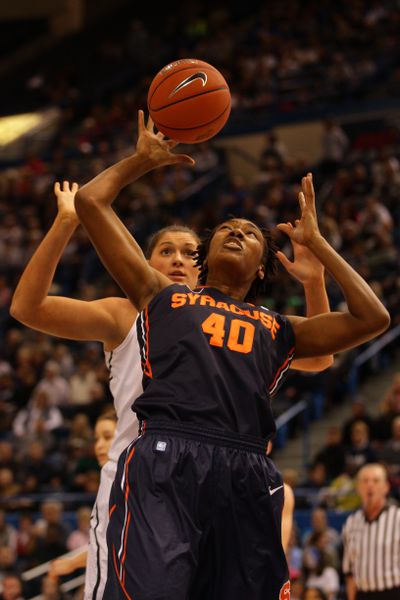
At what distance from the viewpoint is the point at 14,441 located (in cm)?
1505

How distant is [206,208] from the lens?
682 inches

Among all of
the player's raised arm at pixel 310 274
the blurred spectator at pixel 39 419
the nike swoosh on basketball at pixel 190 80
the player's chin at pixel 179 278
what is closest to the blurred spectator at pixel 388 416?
the blurred spectator at pixel 39 419

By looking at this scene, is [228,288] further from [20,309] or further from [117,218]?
[20,309]

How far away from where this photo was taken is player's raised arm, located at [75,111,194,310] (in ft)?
12.4

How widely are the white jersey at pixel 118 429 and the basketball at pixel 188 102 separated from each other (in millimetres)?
797

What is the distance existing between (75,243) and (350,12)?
781cm

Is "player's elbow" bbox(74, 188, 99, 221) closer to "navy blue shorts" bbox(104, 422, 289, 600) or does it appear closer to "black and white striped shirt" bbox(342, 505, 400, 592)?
"navy blue shorts" bbox(104, 422, 289, 600)

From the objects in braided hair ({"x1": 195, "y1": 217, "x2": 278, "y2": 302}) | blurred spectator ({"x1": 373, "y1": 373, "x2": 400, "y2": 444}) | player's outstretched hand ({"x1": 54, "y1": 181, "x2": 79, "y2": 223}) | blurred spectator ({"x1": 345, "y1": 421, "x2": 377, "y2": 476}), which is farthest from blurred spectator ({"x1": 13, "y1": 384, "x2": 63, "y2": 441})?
braided hair ({"x1": 195, "y1": 217, "x2": 278, "y2": 302})

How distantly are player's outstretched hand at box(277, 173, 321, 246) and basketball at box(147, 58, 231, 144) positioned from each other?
462 mm

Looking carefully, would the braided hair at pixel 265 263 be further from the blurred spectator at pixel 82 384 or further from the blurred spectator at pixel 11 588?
the blurred spectator at pixel 82 384

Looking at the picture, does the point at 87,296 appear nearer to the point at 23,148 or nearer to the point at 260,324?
the point at 23,148

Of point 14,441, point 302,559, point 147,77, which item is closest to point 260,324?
point 302,559

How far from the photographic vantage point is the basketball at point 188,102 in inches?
161

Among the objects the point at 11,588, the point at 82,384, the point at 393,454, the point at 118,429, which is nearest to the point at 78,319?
the point at 118,429
